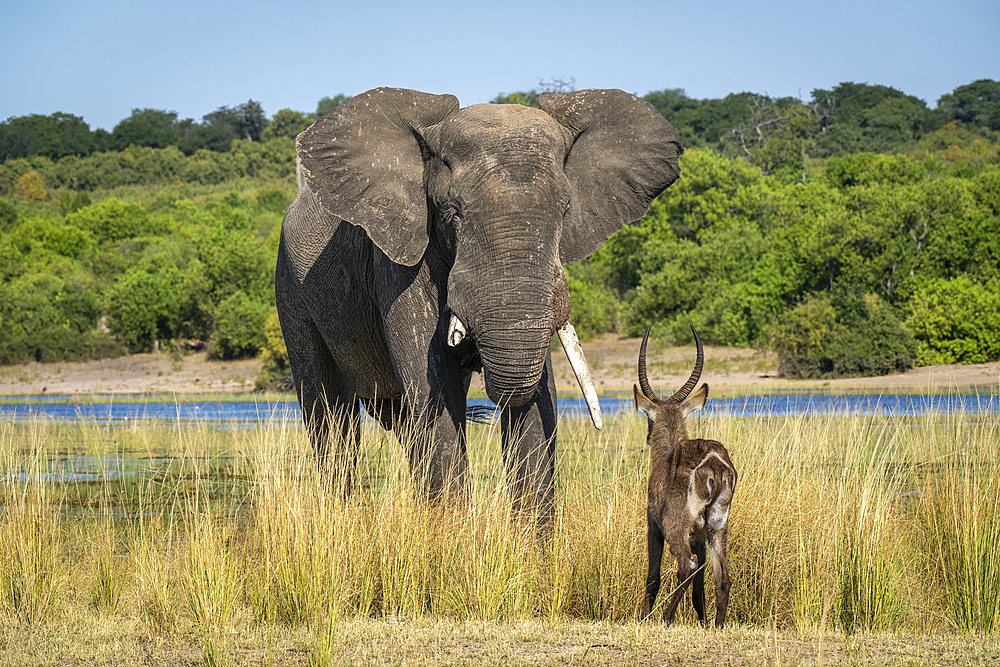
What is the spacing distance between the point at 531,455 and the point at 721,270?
36.7 m

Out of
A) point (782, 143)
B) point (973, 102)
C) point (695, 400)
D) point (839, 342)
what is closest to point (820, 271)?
point (839, 342)

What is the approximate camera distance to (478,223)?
5949mm

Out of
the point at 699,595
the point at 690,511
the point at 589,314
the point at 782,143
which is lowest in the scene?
the point at 699,595

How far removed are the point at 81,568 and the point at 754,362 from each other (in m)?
28.4

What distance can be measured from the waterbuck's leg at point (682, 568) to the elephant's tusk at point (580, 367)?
80 cm

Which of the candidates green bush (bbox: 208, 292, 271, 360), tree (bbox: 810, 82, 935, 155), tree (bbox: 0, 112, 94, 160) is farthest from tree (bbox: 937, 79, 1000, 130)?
tree (bbox: 0, 112, 94, 160)

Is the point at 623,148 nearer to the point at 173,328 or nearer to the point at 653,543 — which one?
the point at 653,543

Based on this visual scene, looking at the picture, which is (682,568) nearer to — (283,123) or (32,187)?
(32,187)

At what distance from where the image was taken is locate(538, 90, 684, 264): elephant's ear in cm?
678

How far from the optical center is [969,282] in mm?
32125

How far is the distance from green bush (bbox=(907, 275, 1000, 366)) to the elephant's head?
25721 mm

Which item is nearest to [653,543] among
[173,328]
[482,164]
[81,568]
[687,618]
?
[687,618]

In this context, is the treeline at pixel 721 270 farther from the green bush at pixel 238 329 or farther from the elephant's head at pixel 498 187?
the elephant's head at pixel 498 187

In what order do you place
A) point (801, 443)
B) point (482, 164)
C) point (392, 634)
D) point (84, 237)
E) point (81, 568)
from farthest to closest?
point (84, 237) < point (801, 443) < point (81, 568) < point (482, 164) < point (392, 634)
